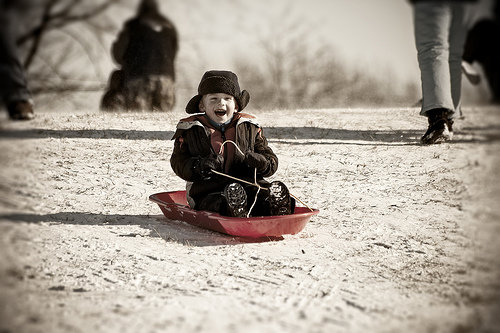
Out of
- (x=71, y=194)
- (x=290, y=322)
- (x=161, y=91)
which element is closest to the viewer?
(x=290, y=322)

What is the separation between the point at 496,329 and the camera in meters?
1.09

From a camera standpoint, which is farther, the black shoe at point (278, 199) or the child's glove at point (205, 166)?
the child's glove at point (205, 166)

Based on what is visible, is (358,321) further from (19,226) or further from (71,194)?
(71,194)

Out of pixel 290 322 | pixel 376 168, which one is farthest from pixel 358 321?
pixel 376 168

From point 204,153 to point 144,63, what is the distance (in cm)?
911

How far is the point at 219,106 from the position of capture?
3.13 metres

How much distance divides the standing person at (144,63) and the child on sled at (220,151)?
8408mm

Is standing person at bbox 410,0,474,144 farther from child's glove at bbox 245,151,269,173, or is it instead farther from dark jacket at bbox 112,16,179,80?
dark jacket at bbox 112,16,179,80

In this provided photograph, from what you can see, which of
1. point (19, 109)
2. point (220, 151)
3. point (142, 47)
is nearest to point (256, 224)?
point (220, 151)

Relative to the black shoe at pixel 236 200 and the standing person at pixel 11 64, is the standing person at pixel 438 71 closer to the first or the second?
the black shoe at pixel 236 200

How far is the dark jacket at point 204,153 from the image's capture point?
3.05 m

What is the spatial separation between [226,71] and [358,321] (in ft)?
6.47

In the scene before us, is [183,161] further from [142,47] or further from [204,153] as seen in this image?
[142,47]

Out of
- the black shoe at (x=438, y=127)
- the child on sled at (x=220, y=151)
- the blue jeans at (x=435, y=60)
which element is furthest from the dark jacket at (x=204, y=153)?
the black shoe at (x=438, y=127)
